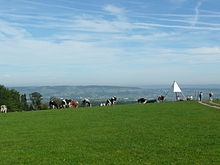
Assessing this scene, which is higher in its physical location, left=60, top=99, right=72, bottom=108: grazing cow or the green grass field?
left=60, top=99, right=72, bottom=108: grazing cow

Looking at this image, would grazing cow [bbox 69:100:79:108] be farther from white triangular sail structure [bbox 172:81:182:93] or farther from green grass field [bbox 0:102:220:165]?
green grass field [bbox 0:102:220:165]

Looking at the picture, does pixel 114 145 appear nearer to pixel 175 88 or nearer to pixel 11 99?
pixel 175 88

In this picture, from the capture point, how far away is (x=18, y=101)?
113812 mm

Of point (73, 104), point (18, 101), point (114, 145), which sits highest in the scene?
point (73, 104)

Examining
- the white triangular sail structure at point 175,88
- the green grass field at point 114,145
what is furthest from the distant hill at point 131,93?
the green grass field at point 114,145

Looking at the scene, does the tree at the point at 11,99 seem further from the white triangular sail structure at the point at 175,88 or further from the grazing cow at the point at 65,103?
the white triangular sail structure at the point at 175,88

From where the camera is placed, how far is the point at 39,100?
4631 inches

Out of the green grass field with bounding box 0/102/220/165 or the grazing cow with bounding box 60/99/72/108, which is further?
the grazing cow with bounding box 60/99/72/108

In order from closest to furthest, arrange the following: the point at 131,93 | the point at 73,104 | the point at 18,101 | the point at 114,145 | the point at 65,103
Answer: the point at 114,145
the point at 65,103
the point at 73,104
the point at 18,101
the point at 131,93

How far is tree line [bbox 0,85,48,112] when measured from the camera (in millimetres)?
102438

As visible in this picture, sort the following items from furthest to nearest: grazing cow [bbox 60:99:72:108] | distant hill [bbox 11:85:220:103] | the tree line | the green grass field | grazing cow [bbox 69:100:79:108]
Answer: the tree line, distant hill [bbox 11:85:220:103], grazing cow [bbox 69:100:79:108], grazing cow [bbox 60:99:72:108], the green grass field

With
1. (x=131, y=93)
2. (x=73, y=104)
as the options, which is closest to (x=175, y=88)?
(x=73, y=104)

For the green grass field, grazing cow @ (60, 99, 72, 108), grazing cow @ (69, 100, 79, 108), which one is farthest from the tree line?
the green grass field

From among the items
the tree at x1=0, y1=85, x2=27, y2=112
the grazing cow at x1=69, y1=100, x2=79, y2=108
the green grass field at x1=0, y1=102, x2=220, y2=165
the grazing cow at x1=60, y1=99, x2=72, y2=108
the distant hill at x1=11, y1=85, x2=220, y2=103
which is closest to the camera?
the green grass field at x1=0, y1=102, x2=220, y2=165
